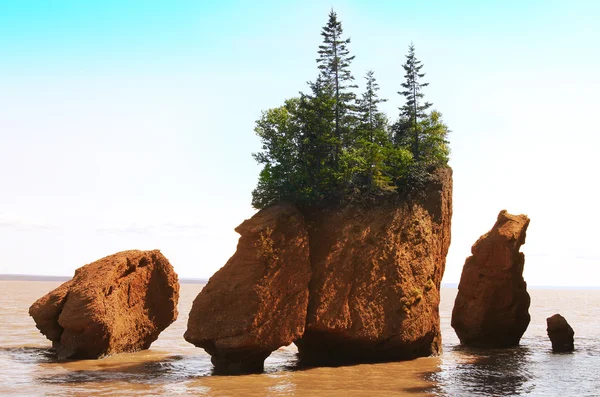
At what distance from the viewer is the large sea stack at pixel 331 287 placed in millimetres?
29500

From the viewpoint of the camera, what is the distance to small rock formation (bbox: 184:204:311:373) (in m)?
29.1

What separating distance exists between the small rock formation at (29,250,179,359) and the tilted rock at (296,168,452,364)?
9.79 metres

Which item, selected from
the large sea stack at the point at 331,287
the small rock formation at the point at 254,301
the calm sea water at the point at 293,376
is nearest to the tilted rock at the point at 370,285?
the large sea stack at the point at 331,287

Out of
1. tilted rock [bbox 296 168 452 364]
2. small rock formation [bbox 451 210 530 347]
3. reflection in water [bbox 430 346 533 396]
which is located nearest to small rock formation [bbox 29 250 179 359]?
tilted rock [bbox 296 168 452 364]

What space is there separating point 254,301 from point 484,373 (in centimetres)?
1179

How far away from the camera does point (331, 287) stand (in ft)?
103

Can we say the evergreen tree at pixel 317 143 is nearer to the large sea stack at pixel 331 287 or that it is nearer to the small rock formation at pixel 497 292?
the large sea stack at pixel 331 287

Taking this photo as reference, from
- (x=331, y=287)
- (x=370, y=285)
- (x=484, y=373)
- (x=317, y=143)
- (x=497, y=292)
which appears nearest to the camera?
(x=484, y=373)

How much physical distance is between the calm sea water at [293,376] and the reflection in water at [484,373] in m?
0.04

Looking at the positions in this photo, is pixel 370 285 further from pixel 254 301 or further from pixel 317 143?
pixel 317 143

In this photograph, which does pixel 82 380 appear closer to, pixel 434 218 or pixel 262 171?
pixel 262 171

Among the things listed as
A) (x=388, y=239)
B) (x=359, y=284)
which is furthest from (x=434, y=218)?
(x=359, y=284)

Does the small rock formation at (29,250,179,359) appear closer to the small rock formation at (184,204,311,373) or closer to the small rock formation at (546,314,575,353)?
the small rock formation at (184,204,311,373)

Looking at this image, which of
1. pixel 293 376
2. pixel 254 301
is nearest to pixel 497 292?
pixel 293 376
